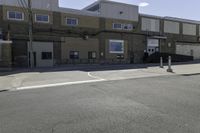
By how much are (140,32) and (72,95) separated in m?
35.5

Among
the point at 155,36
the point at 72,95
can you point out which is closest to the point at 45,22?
the point at 155,36

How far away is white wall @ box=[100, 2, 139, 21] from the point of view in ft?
130

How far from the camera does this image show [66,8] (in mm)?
36375

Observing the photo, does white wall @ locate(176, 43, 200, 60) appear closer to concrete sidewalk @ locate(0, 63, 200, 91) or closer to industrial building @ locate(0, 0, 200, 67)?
industrial building @ locate(0, 0, 200, 67)

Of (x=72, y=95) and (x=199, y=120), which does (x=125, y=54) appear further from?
(x=199, y=120)

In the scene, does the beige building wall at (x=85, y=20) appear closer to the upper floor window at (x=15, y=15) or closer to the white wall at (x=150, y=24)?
the upper floor window at (x=15, y=15)

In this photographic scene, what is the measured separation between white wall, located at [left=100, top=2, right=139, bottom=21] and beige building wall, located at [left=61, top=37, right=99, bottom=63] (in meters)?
5.13

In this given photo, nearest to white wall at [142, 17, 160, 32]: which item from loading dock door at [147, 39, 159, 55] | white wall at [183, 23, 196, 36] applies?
loading dock door at [147, 39, 159, 55]

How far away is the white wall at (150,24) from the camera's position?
4381cm

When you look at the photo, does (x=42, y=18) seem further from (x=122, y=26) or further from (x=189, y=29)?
(x=189, y=29)

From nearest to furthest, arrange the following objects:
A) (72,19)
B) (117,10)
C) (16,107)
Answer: (16,107) < (72,19) < (117,10)

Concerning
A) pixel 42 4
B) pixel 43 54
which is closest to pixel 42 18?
pixel 42 4

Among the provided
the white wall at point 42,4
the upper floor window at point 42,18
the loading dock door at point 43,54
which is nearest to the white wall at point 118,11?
the white wall at point 42,4

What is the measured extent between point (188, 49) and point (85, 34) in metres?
23.9
